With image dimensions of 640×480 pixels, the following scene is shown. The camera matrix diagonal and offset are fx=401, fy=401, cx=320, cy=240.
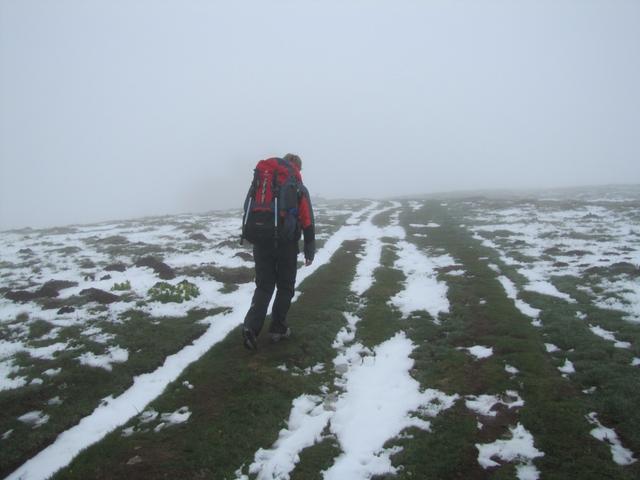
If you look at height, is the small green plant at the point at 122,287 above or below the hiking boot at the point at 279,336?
above

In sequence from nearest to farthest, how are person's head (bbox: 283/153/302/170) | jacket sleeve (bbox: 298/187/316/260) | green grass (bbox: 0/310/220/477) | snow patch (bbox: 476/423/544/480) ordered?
snow patch (bbox: 476/423/544/480) → green grass (bbox: 0/310/220/477) → jacket sleeve (bbox: 298/187/316/260) → person's head (bbox: 283/153/302/170)

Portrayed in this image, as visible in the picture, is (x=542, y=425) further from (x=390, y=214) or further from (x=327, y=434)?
(x=390, y=214)

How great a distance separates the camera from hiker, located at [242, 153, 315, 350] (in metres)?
9.20

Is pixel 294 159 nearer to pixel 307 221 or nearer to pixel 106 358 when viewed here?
pixel 307 221

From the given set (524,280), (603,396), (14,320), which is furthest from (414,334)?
(14,320)

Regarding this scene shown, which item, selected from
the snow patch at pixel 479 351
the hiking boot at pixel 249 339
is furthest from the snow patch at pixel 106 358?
the snow patch at pixel 479 351

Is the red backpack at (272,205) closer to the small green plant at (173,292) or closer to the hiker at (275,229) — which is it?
the hiker at (275,229)

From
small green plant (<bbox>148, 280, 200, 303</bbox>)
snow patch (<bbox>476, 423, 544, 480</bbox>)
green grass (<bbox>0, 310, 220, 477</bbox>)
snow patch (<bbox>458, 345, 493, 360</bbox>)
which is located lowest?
snow patch (<bbox>476, 423, 544, 480</bbox>)

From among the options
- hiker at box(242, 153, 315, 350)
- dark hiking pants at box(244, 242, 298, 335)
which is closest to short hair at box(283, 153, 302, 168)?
hiker at box(242, 153, 315, 350)

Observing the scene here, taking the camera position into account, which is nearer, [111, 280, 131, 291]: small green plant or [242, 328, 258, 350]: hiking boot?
[242, 328, 258, 350]: hiking boot

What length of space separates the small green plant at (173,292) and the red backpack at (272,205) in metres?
5.96

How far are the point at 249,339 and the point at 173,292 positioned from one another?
5.96 m

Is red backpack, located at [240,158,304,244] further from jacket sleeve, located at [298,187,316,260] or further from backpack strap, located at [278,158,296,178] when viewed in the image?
jacket sleeve, located at [298,187,316,260]

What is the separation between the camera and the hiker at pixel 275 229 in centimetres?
920
